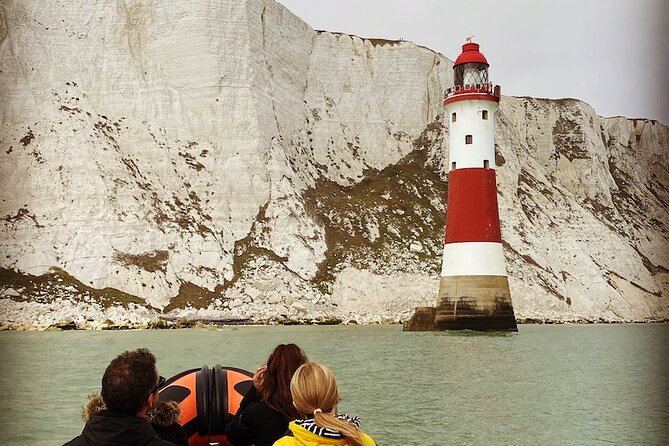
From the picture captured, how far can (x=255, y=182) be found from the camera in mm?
49500

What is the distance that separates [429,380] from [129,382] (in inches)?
620

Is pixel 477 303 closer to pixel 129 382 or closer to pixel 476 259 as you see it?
pixel 476 259

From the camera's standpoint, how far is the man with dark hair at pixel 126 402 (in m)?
3.75

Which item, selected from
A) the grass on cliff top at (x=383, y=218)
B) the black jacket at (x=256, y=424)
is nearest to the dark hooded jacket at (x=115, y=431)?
the black jacket at (x=256, y=424)

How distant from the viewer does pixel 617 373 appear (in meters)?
22.4

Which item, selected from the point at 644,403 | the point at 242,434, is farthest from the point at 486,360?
the point at 242,434

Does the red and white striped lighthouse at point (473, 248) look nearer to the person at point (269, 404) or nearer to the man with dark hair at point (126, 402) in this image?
the person at point (269, 404)

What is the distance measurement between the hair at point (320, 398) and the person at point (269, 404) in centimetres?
93

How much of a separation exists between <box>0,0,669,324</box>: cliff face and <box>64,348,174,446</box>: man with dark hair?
34.7 m

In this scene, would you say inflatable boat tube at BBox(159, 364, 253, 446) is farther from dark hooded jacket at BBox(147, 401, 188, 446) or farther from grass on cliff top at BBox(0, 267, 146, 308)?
grass on cliff top at BBox(0, 267, 146, 308)

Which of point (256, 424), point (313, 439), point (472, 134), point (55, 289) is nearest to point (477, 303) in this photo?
point (472, 134)

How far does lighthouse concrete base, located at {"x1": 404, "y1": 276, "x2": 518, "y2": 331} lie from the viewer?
2981cm

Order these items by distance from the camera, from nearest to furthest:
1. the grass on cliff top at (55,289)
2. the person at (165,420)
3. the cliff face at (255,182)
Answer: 1. the person at (165,420)
2. the grass on cliff top at (55,289)
3. the cliff face at (255,182)

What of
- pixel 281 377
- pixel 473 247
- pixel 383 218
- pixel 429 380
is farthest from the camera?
pixel 383 218
